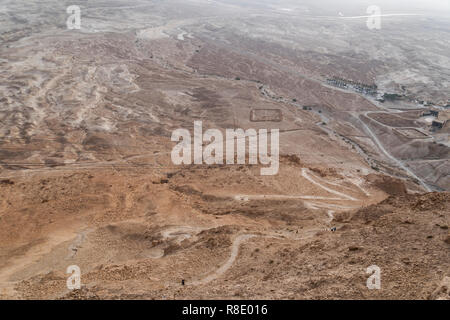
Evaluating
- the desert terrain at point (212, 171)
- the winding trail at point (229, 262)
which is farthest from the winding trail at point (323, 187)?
the winding trail at point (229, 262)

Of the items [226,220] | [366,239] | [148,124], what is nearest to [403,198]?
[366,239]

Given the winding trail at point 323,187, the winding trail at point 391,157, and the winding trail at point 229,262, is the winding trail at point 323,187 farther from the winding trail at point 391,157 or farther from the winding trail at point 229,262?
the winding trail at point 391,157

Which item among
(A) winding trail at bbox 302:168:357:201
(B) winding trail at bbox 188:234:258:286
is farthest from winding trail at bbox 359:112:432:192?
(B) winding trail at bbox 188:234:258:286

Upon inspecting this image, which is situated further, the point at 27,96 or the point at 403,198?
the point at 27,96

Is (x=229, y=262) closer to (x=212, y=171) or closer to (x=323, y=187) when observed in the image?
(x=323, y=187)

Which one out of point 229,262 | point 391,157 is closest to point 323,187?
point 229,262

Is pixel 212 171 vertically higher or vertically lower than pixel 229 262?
lower

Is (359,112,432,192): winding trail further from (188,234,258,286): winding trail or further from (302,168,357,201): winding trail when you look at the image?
(188,234,258,286): winding trail
